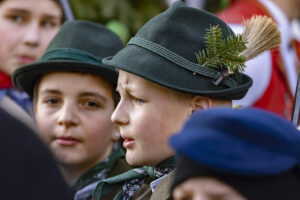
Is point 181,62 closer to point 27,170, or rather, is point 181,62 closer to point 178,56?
point 178,56

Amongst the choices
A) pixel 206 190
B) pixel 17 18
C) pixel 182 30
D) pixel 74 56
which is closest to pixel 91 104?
pixel 74 56

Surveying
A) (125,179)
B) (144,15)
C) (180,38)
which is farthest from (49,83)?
(144,15)

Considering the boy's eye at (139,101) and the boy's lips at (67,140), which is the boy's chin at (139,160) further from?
the boy's lips at (67,140)

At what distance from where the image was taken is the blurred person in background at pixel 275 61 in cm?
385

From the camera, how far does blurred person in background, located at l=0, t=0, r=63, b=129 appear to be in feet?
13.3

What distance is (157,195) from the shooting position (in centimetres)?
237

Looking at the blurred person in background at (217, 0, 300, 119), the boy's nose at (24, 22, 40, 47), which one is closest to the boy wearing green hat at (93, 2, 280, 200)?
the blurred person in background at (217, 0, 300, 119)

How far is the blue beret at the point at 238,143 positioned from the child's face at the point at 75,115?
1.59 m

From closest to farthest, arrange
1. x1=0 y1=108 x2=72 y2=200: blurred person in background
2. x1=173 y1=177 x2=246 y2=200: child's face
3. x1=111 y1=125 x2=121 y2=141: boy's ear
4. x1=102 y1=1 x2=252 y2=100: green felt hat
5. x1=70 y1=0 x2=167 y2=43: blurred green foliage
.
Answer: x1=0 y1=108 x2=72 y2=200: blurred person in background → x1=173 y1=177 x2=246 y2=200: child's face → x1=102 y1=1 x2=252 y2=100: green felt hat → x1=111 y1=125 x2=121 y2=141: boy's ear → x1=70 y1=0 x2=167 y2=43: blurred green foliage

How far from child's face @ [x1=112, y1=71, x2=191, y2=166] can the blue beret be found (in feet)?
2.44

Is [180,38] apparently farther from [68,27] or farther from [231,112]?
[68,27]

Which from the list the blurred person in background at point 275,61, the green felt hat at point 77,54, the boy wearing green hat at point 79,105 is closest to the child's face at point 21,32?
the green felt hat at point 77,54

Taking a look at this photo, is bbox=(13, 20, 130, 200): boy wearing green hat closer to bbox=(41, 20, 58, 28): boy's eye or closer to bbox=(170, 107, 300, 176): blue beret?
bbox=(41, 20, 58, 28): boy's eye

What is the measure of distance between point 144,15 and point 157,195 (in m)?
5.26
